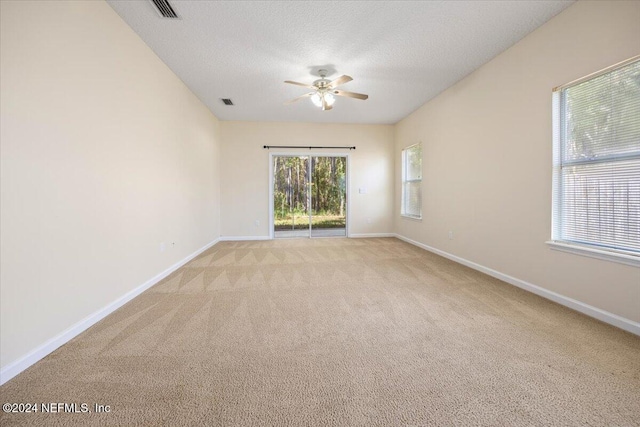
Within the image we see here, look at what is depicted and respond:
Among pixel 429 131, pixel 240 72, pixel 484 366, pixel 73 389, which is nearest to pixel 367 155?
pixel 429 131

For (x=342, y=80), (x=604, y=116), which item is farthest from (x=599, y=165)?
(x=342, y=80)

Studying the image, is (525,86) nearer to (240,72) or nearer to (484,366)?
(484,366)

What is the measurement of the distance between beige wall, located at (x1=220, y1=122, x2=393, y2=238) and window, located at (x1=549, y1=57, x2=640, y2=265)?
4.06 metres

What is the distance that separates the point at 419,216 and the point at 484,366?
406 cm

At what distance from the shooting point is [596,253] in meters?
2.20

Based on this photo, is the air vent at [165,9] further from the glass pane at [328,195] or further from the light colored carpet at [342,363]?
the glass pane at [328,195]

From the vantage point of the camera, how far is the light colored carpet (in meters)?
1.25

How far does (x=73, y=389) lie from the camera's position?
1402 millimetres

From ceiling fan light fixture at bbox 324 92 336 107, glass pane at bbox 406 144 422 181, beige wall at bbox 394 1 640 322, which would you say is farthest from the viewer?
A: glass pane at bbox 406 144 422 181

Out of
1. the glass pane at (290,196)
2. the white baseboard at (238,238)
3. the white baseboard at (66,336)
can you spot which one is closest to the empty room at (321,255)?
the white baseboard at (66,336)

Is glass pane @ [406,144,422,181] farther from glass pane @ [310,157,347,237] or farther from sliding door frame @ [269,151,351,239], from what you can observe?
glass pane @ [310,157,347,237]

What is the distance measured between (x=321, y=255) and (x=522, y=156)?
3118 millimetres

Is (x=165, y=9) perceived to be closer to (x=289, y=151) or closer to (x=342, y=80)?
(x=342, y=80)

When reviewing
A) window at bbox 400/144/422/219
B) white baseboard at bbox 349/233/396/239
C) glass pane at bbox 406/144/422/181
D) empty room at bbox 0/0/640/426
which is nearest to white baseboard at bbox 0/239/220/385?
empty room at bbox 0/0/640/426
